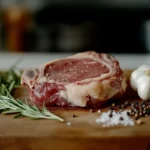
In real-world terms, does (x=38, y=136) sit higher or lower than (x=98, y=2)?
lower

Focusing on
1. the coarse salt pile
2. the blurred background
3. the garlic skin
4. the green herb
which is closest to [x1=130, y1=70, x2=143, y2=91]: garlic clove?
the garlic skin

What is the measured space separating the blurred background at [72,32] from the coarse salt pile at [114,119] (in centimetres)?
168

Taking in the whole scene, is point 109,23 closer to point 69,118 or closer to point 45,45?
point 45,45

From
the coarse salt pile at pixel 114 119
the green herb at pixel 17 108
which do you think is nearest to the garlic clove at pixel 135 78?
the coarse salt pile at pixel 114 119

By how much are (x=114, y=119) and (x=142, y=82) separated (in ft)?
0.67

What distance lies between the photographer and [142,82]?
4.89 feet

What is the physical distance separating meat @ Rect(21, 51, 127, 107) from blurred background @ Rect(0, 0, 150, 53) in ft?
4.82

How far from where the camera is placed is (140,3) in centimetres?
325

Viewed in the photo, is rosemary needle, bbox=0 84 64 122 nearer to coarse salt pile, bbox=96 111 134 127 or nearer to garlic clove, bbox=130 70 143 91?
coarse salt pile, bbox=96 111 134 127

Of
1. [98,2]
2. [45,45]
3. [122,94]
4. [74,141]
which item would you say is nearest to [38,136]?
[74,141]

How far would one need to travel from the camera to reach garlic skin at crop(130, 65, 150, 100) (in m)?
1.47

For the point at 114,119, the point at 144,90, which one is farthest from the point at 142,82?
the point at 114,119

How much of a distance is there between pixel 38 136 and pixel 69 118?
0.14 metres

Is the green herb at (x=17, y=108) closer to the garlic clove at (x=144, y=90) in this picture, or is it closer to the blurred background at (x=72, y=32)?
the garlic clove at (x=144, y=90)
